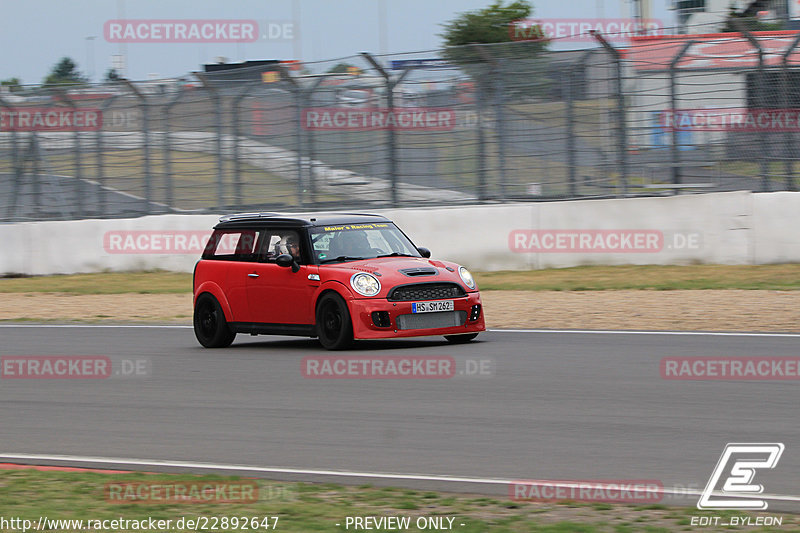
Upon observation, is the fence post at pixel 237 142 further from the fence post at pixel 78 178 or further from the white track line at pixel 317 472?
the white track line at pixel 317 472

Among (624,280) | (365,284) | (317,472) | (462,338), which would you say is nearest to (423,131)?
(624,280)

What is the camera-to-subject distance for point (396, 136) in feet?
63.8

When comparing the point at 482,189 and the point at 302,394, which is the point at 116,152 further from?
the point at 302,394

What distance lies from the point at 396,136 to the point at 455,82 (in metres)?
1.51

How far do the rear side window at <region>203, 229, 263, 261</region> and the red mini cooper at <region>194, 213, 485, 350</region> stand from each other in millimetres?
11

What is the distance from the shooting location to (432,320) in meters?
11.1

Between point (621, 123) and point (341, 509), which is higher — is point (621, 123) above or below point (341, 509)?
above

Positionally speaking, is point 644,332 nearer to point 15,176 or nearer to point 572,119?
point 572,119

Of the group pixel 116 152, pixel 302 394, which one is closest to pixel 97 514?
pixel 302 394

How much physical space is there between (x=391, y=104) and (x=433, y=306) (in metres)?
8.84

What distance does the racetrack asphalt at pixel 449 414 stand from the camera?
643 centimetres

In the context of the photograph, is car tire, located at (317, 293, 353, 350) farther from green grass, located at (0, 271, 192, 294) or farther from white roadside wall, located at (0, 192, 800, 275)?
green grass, located at (0, 271, 192, 294)

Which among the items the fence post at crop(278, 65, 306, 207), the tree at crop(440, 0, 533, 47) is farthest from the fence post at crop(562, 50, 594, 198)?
the tree at crop(440, 0, 533, 47)

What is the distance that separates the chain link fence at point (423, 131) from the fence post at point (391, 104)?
0.09 ft
